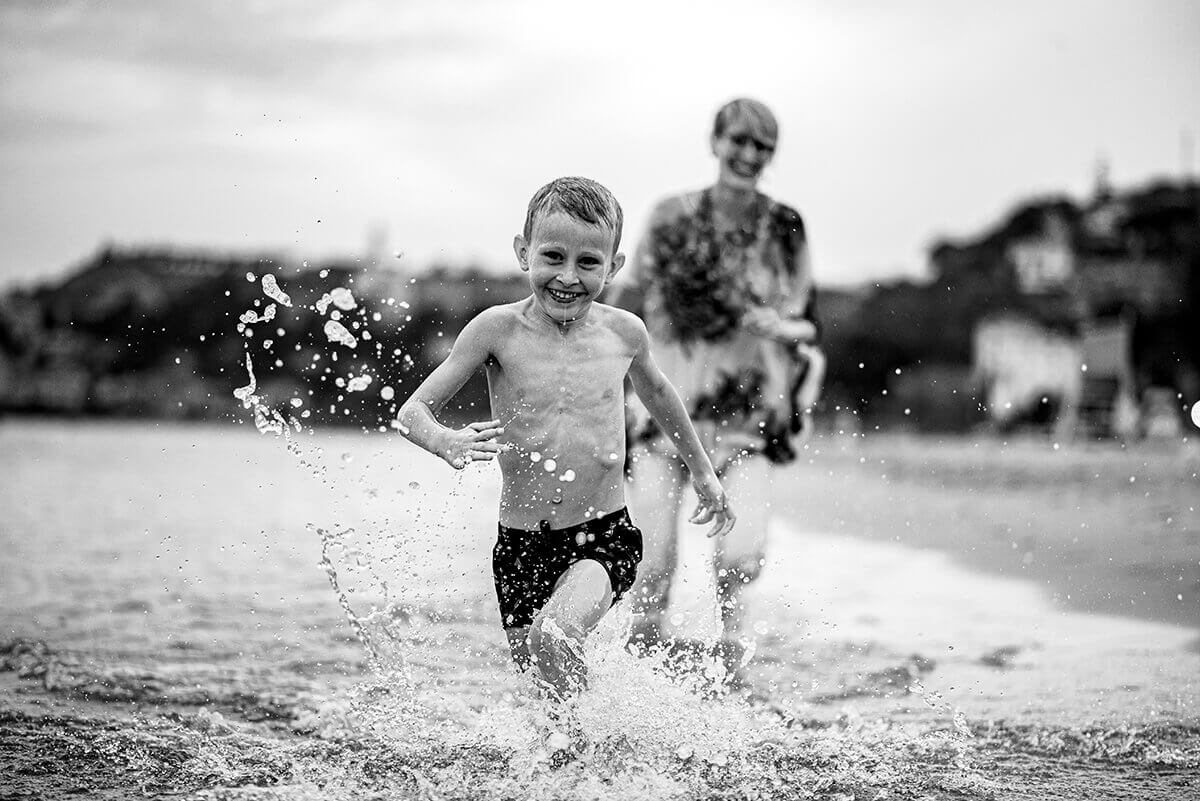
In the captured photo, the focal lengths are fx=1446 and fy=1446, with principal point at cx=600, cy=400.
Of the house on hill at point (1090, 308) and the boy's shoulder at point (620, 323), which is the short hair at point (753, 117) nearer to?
the boy's shoulder at point (620, 323)

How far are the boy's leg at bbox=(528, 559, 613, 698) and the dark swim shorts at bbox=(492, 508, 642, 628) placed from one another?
0.23 ft

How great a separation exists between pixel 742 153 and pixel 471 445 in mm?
2224

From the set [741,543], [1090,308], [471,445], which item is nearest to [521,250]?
[471,445]

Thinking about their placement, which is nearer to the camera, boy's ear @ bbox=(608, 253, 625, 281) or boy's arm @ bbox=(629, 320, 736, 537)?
boy's ear @ bbox=(608, 253, 625, 281)

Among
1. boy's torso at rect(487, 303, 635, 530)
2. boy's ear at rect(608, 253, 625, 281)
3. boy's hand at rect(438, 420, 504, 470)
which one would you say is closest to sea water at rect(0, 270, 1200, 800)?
boy's torso at rect(487, 303, 635, 530)

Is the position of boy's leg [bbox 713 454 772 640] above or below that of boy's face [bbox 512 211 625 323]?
below

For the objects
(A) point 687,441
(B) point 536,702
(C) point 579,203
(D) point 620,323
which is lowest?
(B) point 536,702

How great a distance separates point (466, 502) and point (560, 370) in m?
11.6

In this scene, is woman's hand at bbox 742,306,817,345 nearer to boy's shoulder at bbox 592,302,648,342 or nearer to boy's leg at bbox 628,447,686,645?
boy's leg at bbox 628,447,686,645

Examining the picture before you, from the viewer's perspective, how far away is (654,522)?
5.09 metres

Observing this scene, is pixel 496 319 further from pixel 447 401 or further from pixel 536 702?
pixel 536 702

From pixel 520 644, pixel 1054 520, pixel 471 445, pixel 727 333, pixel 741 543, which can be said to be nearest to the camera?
pixel 471 445

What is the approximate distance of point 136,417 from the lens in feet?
269

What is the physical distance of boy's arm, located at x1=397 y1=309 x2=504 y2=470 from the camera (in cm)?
330
